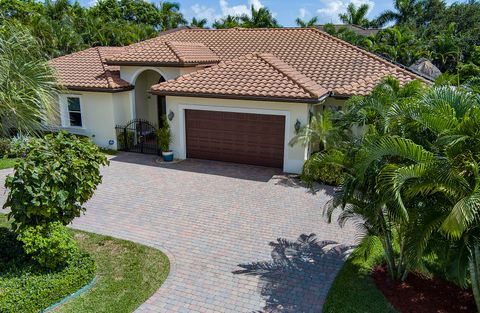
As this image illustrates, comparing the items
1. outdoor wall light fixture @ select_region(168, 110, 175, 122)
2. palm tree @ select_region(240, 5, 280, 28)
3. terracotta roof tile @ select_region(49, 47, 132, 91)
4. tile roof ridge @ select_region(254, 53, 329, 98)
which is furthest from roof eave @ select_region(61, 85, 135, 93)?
palm tree @ select_region(240, 5, 280, 28)

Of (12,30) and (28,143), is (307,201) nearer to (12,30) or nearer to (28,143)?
(28,143)

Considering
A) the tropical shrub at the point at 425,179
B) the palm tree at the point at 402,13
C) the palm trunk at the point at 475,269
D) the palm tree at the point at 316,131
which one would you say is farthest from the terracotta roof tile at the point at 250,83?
the palm tree at the point at 402,13

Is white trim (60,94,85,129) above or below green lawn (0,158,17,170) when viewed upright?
above

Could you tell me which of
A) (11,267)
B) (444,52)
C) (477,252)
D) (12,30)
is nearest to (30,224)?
(11,267)

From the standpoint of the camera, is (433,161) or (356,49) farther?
(356,49)

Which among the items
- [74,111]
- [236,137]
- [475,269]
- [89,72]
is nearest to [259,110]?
[236,137]

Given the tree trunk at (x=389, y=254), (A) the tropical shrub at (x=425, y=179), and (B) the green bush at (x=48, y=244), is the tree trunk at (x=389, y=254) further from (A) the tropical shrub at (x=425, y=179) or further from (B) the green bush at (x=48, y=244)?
(B) the green bush at (x=48, y=244)

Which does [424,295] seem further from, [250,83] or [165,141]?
[165,141]

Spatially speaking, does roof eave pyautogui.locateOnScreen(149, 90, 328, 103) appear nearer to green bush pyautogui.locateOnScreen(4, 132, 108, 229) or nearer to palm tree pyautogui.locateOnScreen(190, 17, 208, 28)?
green bush pyautogui.locateOnScreen(4, 132, 108, 229)
